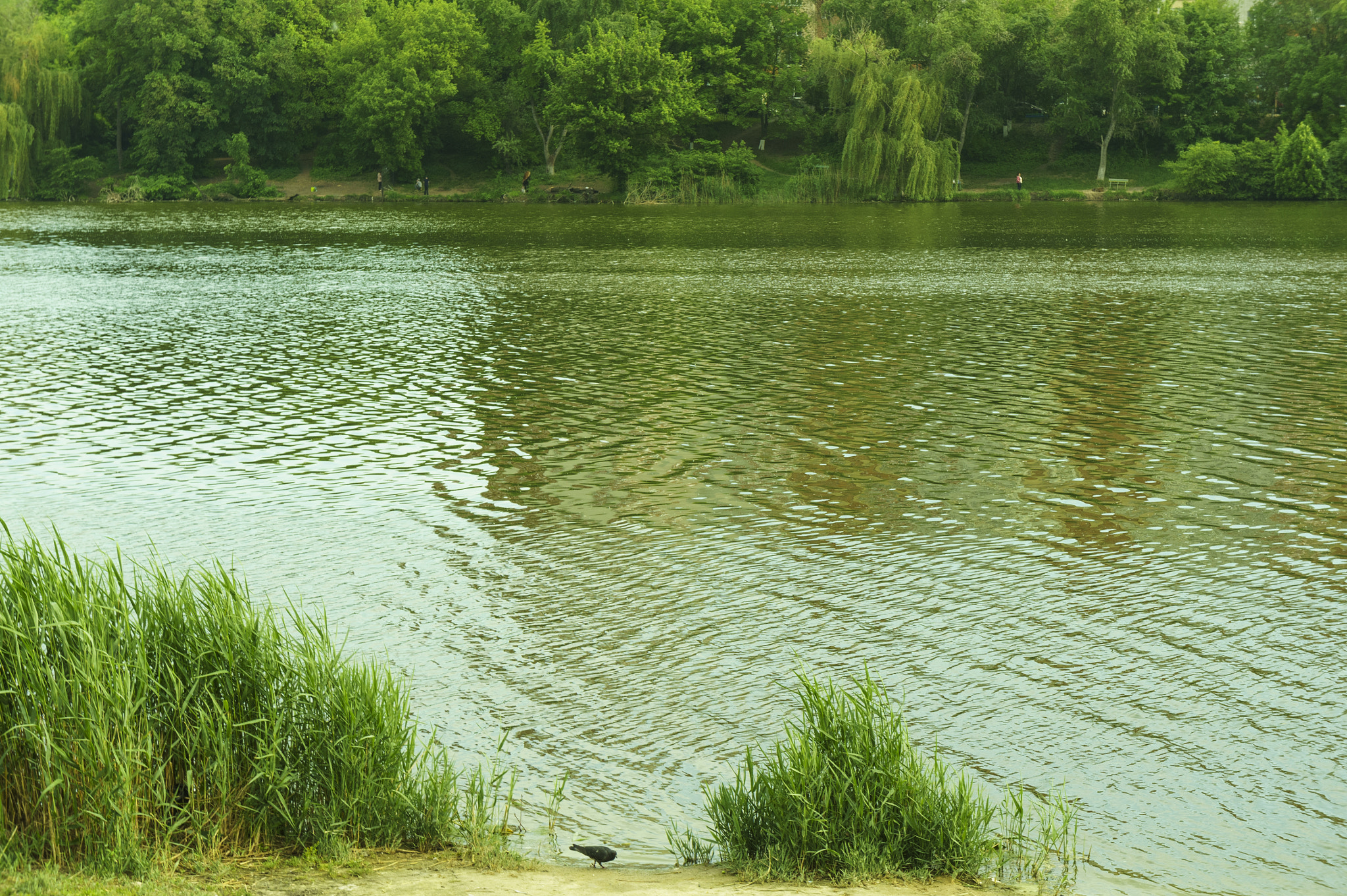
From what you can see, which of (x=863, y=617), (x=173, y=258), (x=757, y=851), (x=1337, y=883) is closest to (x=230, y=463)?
(x=863, y=617)

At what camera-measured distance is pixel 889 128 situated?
8138cm

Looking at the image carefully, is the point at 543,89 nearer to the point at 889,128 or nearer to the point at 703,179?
the point at 703,179

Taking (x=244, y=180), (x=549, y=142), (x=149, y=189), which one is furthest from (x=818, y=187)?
(x=149, y=189)

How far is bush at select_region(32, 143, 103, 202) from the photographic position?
8969 centimetres

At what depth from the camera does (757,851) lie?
6707 mm

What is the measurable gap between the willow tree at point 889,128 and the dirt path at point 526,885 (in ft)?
251

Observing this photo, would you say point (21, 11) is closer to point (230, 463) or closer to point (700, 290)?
point (700, 290)

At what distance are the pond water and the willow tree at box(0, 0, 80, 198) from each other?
192 ft

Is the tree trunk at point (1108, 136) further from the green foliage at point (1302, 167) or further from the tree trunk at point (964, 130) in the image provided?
the green foliage at point (1302, 167)

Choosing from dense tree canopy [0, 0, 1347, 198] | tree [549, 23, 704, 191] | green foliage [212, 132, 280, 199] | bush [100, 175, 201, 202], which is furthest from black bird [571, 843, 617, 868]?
bush [100, 175, 201, 202]

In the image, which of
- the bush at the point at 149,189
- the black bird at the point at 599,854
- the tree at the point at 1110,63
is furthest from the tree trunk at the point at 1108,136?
the black bird at the point at 599,854

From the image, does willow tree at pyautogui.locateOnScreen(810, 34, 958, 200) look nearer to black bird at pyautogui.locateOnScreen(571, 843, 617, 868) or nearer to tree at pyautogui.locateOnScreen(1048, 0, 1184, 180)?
tree at pyautogui.locateOnScreen(1048, 0, 1184, 180)

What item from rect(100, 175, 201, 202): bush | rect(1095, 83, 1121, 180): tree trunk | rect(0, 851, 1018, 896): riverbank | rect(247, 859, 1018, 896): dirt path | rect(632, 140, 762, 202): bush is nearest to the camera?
rect(0, 851, 1018, 896): riverbank

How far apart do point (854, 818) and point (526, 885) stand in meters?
1.75
